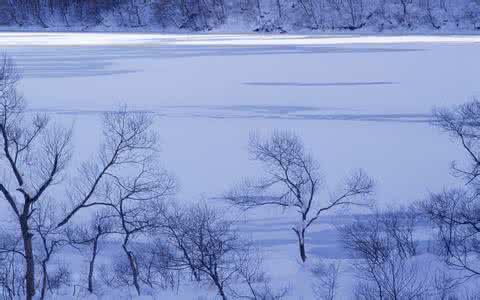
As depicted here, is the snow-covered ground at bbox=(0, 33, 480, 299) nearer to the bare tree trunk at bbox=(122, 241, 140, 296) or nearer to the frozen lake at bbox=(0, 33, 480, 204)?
the frozen lake at bbox=(0, 33, 480, 204)

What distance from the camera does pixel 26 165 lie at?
41.1 ft

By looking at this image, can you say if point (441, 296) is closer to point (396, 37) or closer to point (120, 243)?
point (120, 243)

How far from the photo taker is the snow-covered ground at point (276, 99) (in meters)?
13.5

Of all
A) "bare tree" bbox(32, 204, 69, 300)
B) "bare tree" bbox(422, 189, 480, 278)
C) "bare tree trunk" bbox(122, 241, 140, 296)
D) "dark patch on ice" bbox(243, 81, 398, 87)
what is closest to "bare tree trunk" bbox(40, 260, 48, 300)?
"bare tree" bbox(32, 204, 69, 300)

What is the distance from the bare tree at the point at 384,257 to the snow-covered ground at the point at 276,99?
20.5 inches

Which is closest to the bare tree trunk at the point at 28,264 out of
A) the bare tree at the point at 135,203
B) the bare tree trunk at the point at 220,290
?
the bare tree at the point at 135,203

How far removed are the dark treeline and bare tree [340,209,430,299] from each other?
84.5 feet


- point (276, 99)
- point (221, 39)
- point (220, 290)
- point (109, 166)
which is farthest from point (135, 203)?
point (221, 39)

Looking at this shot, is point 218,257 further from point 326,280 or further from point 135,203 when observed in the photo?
point 135,203

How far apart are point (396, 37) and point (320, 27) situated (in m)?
4.89

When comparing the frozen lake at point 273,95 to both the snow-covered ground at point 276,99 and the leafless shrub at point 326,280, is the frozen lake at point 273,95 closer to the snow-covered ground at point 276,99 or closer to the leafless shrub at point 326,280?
the snow-covered ground at point 276,99

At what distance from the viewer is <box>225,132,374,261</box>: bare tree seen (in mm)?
11766

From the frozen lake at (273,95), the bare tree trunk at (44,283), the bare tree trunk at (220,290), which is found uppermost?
the frozen lake at (273,95)

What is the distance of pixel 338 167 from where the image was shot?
13.9m
